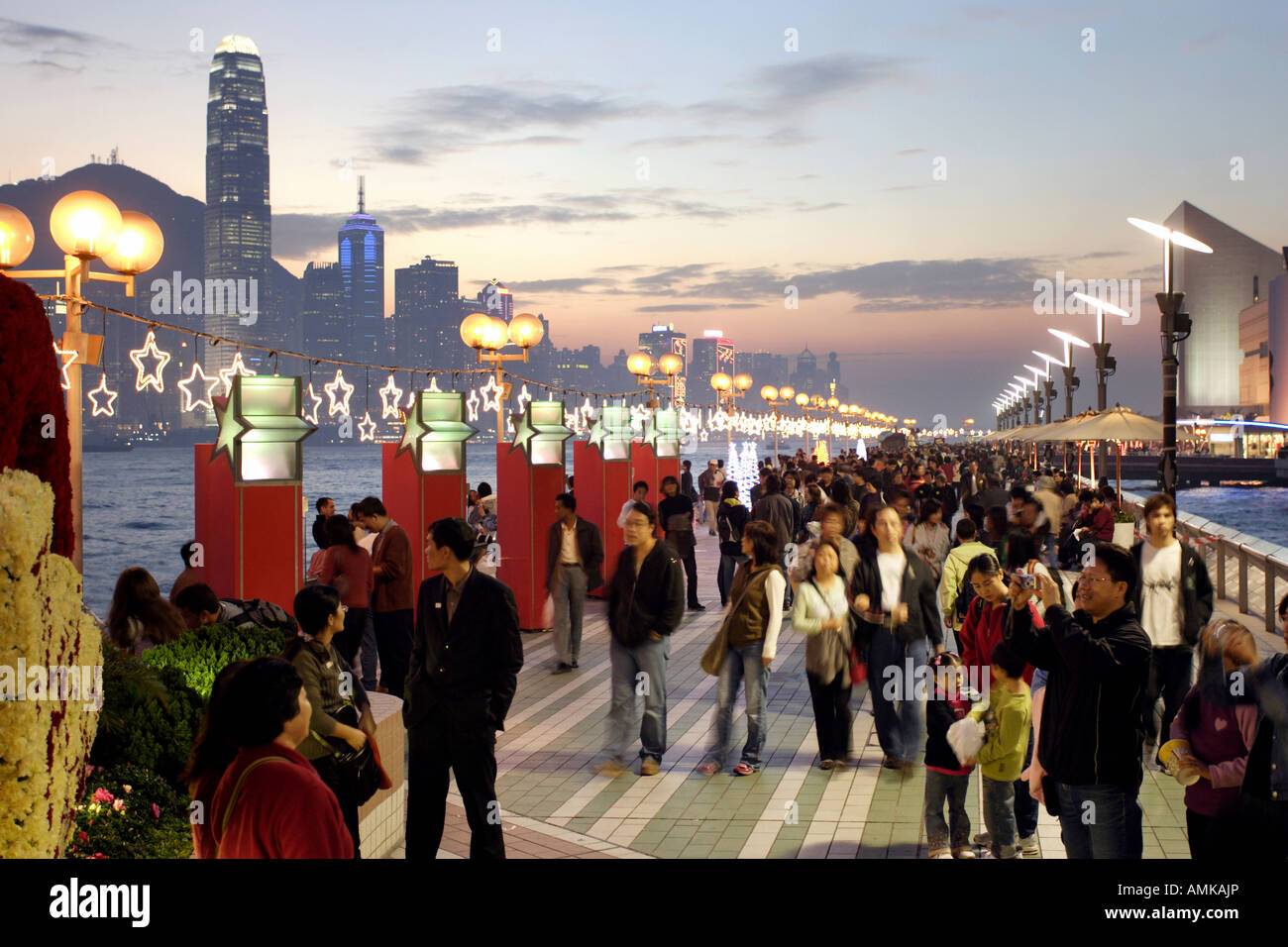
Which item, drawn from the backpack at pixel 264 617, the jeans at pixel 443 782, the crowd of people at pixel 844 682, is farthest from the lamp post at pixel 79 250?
the jeans at pixel 443 782

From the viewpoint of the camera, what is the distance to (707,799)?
25.1 feet

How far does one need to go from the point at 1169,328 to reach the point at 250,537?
10.9 metres

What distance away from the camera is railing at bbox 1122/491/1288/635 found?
14266 mm

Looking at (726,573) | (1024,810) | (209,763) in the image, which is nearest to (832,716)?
(1024,810)

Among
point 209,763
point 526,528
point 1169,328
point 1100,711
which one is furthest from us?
point 526,528

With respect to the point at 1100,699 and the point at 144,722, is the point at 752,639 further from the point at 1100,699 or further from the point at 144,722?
the point at 144,722

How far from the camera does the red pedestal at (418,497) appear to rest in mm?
12883

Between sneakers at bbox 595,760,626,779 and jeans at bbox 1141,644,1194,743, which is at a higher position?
jeans at bbox 1141,644,1194,743

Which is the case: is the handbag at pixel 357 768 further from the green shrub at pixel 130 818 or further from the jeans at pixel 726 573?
the jeans at pixel 726 573

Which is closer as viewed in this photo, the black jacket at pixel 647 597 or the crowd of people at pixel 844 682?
the crowd of people at pixel 844 682

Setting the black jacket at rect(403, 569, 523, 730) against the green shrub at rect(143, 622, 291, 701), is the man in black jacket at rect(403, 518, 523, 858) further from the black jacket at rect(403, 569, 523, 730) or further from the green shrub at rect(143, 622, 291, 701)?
the green shrub at rect(143, 622, 291, 701)

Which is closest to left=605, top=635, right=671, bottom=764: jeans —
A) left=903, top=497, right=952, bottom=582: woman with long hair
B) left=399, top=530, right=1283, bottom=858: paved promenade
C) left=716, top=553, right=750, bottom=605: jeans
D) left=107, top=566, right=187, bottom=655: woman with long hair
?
left=399, top=530, right=1283, bottom=858: paved promenade

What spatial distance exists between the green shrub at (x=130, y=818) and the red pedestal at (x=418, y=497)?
719 cm
